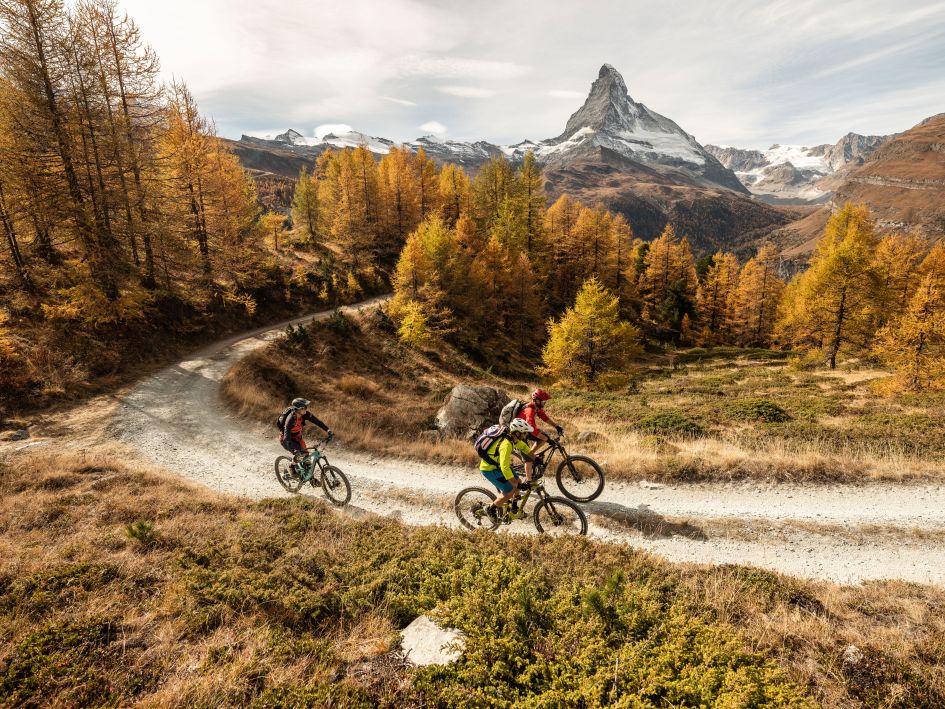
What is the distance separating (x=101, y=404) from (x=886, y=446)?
92.7 feet

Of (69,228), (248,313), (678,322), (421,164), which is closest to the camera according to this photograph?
(69,228)

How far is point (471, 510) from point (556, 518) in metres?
2.03

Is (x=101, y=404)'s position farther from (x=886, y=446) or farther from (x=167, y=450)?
(x=886, y=446)

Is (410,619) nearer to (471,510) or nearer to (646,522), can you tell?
(471,510)

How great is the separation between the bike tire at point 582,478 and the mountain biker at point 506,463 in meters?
2.16

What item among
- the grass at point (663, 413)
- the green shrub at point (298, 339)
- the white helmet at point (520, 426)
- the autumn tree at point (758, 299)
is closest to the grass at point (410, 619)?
the white helmet at point (520, 426)

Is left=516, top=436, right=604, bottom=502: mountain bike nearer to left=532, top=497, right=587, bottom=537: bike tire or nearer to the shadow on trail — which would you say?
the shadow on trail

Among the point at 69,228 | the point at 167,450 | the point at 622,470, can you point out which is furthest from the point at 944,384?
the point at 69,228

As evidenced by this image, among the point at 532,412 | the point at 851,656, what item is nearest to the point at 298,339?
the point at 532,412

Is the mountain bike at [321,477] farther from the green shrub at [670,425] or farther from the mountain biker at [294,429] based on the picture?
the green shrub at [670,425]

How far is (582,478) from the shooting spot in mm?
10938

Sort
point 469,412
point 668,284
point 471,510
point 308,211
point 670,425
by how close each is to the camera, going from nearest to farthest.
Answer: point 471,510 → point 670,425 → point 469,412 → point 308,211 → point 668,284

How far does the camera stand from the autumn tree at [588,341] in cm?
3186

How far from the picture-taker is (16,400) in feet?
51.9
